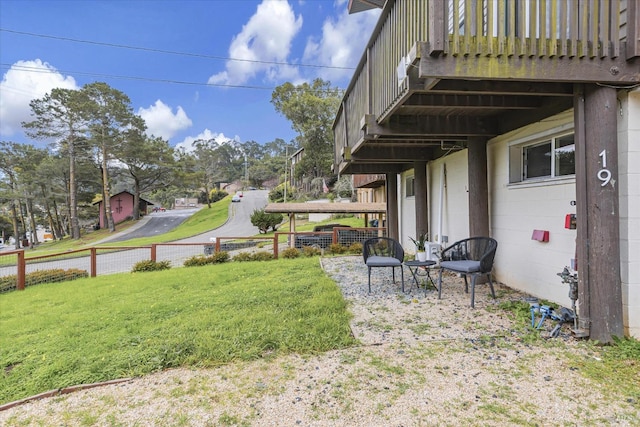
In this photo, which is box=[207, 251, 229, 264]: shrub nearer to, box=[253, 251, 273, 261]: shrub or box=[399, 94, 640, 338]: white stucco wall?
box=[253, 251, 273, 261]: shrub

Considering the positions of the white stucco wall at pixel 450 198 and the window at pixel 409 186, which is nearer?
the white stucco wall at pixel 450 198

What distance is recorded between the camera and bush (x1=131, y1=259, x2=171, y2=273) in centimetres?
908

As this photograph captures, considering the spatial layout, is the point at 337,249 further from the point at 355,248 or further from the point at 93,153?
the point at 93,153

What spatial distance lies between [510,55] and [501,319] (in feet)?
8.49

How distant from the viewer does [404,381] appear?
2.32 m

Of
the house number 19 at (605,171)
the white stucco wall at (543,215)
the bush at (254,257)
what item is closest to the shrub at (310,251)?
the bush at (254,257)

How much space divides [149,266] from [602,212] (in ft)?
32.2

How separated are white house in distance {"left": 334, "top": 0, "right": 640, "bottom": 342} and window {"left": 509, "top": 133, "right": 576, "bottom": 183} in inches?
0.6

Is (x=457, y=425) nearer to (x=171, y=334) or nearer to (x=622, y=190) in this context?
(x=622, y=190)

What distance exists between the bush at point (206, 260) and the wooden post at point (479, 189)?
7.20m

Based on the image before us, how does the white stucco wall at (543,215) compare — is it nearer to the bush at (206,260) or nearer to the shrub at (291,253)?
the shrub at (291,253)

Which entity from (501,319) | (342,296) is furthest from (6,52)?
(501,319)

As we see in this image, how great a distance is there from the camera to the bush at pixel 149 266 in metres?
9.08

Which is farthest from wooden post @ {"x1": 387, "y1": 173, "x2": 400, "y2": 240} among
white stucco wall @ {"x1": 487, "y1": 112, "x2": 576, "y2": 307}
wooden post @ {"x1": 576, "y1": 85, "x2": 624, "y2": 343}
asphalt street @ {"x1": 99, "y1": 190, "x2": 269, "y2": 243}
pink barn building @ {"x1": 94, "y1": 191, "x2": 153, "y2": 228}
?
pink barn building @ {"x1": 94, "y1": 191, "x2": 153, "y2": 228}
